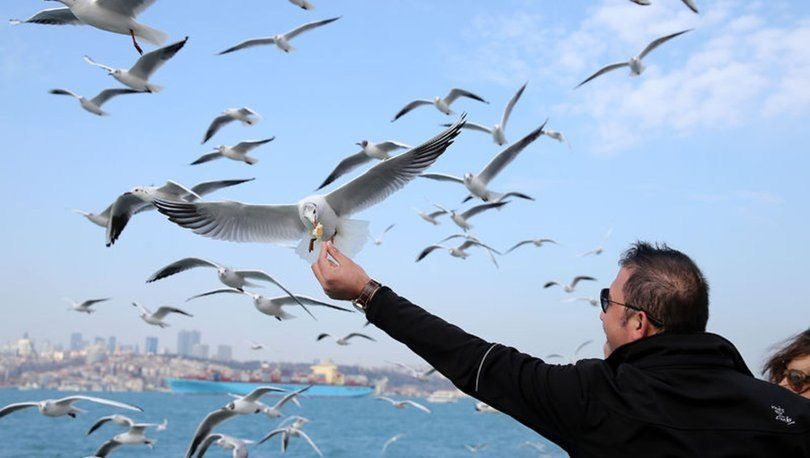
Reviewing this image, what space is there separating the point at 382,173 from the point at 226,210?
2.67 ft

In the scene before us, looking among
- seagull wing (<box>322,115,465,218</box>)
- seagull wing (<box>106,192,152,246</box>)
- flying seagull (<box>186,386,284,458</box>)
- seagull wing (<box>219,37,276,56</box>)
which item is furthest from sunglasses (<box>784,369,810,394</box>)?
seagull wing (<box>219,37,276,56</box>)

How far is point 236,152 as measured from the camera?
12523 mm

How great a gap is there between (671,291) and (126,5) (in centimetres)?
806

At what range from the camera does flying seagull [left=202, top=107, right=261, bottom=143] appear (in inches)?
524

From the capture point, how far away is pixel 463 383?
5.91 ft

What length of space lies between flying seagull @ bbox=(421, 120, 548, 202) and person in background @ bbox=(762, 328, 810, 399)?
8941mm

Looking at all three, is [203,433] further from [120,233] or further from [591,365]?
[591,365]

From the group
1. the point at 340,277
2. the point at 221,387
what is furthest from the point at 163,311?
the point at 221,387

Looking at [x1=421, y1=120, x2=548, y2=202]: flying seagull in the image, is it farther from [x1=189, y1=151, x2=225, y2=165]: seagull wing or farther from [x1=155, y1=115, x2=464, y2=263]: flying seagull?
[x1=155, y1=115, x2=464, y2=263]: flying seagull

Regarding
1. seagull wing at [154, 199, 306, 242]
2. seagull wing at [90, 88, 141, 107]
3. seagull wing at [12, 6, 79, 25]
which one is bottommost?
seagull wing at [154, 199, 306, 242]

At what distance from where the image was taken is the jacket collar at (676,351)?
1.82m

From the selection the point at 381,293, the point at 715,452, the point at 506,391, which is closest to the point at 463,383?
the point at 506,391

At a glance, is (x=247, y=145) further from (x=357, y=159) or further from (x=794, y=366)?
(x=794, y=366)

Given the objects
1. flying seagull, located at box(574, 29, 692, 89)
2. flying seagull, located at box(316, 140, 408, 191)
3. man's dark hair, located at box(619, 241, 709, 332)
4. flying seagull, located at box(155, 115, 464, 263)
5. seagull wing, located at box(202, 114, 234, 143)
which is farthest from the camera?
flying seagull, located at box(574, 29, 692, 89)
